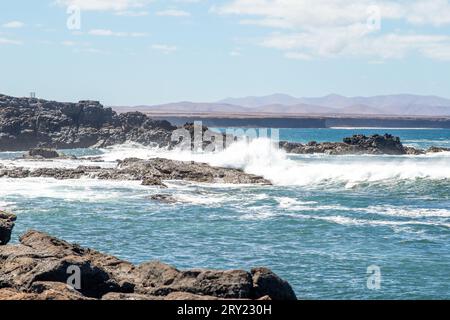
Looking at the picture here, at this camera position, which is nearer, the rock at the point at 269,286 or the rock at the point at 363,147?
the rock at the point at 269,286

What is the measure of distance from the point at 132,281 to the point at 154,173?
29.4m

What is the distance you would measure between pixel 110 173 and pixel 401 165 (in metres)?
17.4

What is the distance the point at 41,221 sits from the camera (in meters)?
26.5

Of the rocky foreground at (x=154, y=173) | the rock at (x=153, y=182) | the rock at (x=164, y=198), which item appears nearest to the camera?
the rock at (x=164, y=198)

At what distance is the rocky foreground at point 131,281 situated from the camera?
1205cm

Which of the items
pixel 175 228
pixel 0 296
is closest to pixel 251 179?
pixel 175 228

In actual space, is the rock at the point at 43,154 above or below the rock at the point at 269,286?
below

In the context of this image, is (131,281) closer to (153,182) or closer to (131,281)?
(131,281)

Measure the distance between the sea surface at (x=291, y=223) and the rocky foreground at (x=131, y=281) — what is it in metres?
3.31

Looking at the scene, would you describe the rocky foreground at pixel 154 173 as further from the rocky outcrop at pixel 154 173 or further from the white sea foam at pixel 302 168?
the white sea foam at pixel 302 168

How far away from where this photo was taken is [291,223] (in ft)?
85.7
